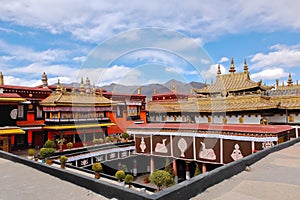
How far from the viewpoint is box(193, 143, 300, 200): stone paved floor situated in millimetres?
4988

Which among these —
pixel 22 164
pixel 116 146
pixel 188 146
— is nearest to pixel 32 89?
pixel 116 146

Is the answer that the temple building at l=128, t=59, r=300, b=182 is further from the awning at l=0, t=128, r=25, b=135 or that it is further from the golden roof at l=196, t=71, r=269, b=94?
the awning at l=0, t=128, r=25, b=135

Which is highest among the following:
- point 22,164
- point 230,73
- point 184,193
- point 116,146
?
point 230,73

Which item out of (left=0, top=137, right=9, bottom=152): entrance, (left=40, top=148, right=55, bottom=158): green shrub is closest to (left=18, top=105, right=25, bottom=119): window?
(left=0, top=137, right=9, bottom=152): entrance

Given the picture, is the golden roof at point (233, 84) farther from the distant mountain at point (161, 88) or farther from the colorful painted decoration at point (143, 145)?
the distant mountain at point (161, 88)

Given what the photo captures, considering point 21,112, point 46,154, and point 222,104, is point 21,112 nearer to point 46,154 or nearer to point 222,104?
point 46,154

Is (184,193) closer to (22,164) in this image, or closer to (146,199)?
(146,199)

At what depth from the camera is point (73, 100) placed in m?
23.3

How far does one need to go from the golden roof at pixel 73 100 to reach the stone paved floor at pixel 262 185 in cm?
1908

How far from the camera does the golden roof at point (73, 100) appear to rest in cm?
2221

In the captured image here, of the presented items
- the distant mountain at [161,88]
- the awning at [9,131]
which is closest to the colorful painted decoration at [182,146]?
the awning at [9,131]

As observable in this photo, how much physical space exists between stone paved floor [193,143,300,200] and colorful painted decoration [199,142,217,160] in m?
7.76

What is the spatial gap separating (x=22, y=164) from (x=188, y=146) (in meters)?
11.2

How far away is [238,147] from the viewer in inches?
576
